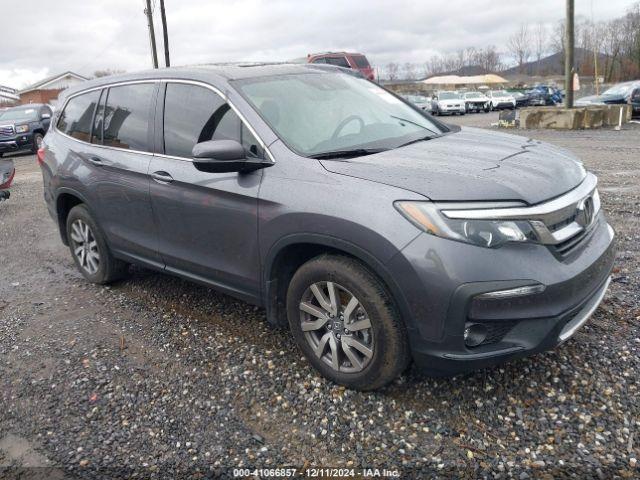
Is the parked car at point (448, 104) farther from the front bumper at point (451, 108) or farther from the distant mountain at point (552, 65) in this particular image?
the distant mountain at point (552, 65)

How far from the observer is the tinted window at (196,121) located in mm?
3387

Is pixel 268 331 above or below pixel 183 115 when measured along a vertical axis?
below

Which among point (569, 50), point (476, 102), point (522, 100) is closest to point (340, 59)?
point (569, 50)

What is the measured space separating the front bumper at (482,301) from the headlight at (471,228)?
37 mm

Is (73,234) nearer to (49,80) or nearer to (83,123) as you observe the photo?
(83,123)

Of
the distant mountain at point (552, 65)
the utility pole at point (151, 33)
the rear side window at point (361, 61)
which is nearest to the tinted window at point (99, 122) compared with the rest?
the rear side window at point (361, 61)

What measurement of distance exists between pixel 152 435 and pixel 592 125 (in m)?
17.2

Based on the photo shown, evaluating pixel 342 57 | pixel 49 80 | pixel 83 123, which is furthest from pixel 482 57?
pixel 83 123

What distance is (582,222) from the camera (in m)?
2.90

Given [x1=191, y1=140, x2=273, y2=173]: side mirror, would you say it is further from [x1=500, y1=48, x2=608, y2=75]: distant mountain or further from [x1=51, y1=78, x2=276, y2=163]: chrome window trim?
[x1=500, y1=48, x2=608, y2=75]: distant mountain


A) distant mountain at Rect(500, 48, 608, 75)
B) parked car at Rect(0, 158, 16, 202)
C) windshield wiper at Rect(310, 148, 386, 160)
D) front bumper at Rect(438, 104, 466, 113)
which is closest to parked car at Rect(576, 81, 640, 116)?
front bumper at Rect(438, 104, 466, 113)

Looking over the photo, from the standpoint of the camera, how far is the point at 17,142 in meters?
17.3

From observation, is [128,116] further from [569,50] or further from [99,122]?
[569,50]

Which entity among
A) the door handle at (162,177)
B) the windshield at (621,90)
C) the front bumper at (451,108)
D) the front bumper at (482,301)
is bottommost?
the front bumper at (451,108)
